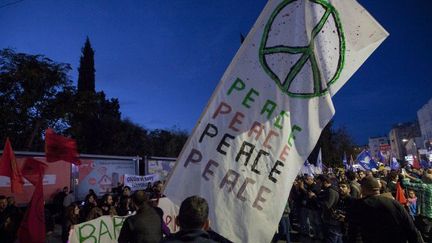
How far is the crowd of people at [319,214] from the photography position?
12.7 ft

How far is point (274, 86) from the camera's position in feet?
12.6

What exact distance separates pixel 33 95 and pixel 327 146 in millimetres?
36242

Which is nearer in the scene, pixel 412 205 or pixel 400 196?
pixel 412 205

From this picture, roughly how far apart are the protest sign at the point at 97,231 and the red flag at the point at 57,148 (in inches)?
186

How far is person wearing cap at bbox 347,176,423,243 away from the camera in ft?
12.8

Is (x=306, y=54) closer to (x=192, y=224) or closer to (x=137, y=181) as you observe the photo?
(x=192, y=224)

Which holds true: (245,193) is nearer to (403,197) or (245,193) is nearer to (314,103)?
(314,103)

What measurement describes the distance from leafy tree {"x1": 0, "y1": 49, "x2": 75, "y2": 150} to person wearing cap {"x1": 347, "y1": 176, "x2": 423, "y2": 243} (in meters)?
26.4

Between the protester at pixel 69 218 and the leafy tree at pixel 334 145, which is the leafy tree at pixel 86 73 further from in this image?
the protester at pixel 69 218

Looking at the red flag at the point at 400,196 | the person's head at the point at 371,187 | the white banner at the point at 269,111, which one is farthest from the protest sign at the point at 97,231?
the red flag at the point at 400,196

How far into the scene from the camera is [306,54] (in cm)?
390

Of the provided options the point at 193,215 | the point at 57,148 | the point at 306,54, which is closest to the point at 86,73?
the point at 57,148

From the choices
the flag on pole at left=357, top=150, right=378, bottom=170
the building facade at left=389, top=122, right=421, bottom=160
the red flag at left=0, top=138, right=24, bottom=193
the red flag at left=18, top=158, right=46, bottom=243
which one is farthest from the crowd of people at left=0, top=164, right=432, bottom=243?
the building facade at left=389, top=122, right=421, bottom=160

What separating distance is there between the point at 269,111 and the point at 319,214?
294 inches
